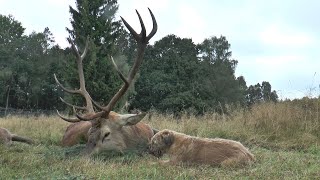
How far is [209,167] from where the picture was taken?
20.5 feet

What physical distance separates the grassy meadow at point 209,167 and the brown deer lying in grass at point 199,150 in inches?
7.9

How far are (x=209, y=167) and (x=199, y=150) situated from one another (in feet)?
1.62

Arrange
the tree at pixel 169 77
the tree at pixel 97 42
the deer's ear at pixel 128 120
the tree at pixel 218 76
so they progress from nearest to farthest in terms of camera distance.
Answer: the deer's ear at pixel 128 120 → the tree at pixel 97 42 → the tree at pixel 169 77 → the tree at pixel 218 76

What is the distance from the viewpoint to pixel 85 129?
30.9 feet

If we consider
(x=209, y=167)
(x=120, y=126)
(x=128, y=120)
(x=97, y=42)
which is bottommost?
(x=209, y=167)

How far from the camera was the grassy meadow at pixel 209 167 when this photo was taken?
17.7ft

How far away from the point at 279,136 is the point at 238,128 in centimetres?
97

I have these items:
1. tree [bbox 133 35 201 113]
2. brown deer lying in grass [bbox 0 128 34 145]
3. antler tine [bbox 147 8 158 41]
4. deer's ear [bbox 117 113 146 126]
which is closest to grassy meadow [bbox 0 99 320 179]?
brown deer lying in grass [bbox 0 128 34 145]

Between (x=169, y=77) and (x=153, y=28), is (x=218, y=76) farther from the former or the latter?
(x=153, y=28)

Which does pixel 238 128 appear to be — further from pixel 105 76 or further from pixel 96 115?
pixel 105 76

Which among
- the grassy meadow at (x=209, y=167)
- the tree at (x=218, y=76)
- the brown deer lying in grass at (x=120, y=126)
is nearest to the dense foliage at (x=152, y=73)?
the tree at (x=218, y=76)

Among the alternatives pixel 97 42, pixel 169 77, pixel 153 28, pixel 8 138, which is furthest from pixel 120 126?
pixel 169 77

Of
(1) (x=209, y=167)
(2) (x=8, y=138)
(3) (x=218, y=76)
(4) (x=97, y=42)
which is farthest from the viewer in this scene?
(3) (x=218, y=76)

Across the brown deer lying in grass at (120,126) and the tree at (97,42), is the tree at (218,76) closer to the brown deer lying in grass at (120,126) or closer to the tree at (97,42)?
the tree at (97,42)
